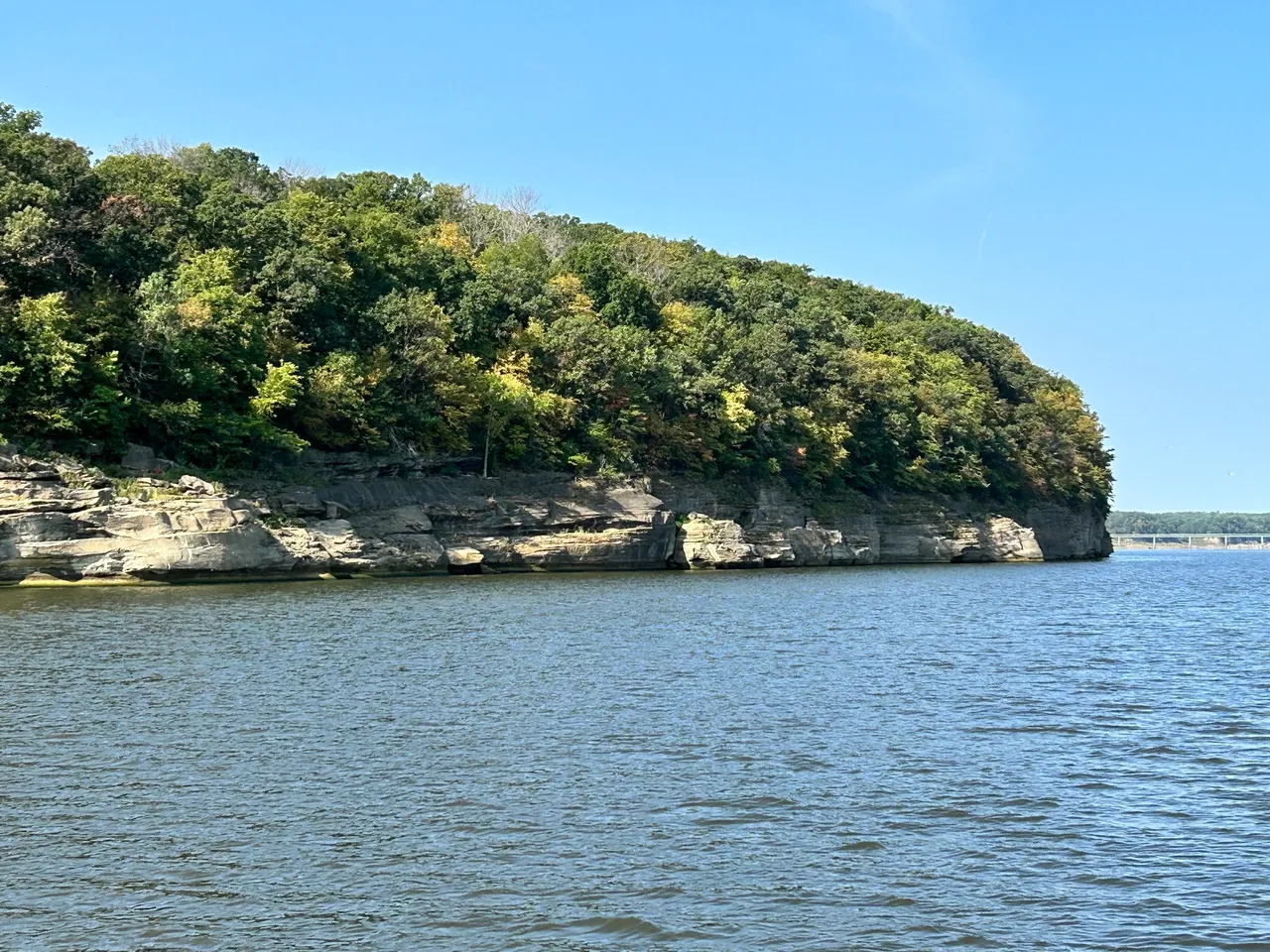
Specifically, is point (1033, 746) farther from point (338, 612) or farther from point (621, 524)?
point (621, 524)

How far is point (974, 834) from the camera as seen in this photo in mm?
15750

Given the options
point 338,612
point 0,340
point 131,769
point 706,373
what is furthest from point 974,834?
point 706,373

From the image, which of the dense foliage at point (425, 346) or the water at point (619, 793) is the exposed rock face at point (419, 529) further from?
the water at point (619, 793)

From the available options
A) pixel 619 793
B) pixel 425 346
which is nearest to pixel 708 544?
pixel 425 346

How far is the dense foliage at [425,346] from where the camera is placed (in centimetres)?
5697

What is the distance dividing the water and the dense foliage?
81.4 ft

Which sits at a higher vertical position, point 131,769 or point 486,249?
point 486,249

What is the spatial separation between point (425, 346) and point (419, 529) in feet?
40.2

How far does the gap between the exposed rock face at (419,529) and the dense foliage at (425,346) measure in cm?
295

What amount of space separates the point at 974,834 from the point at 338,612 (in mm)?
30035

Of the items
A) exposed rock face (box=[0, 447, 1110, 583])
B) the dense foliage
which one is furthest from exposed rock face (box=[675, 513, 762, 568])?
the dense foliage

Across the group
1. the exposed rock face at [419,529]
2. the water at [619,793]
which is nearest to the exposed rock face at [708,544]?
the exposed rock face at [419,529]

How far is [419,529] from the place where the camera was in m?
65.1

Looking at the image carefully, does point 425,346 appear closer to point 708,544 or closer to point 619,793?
point 708,544
